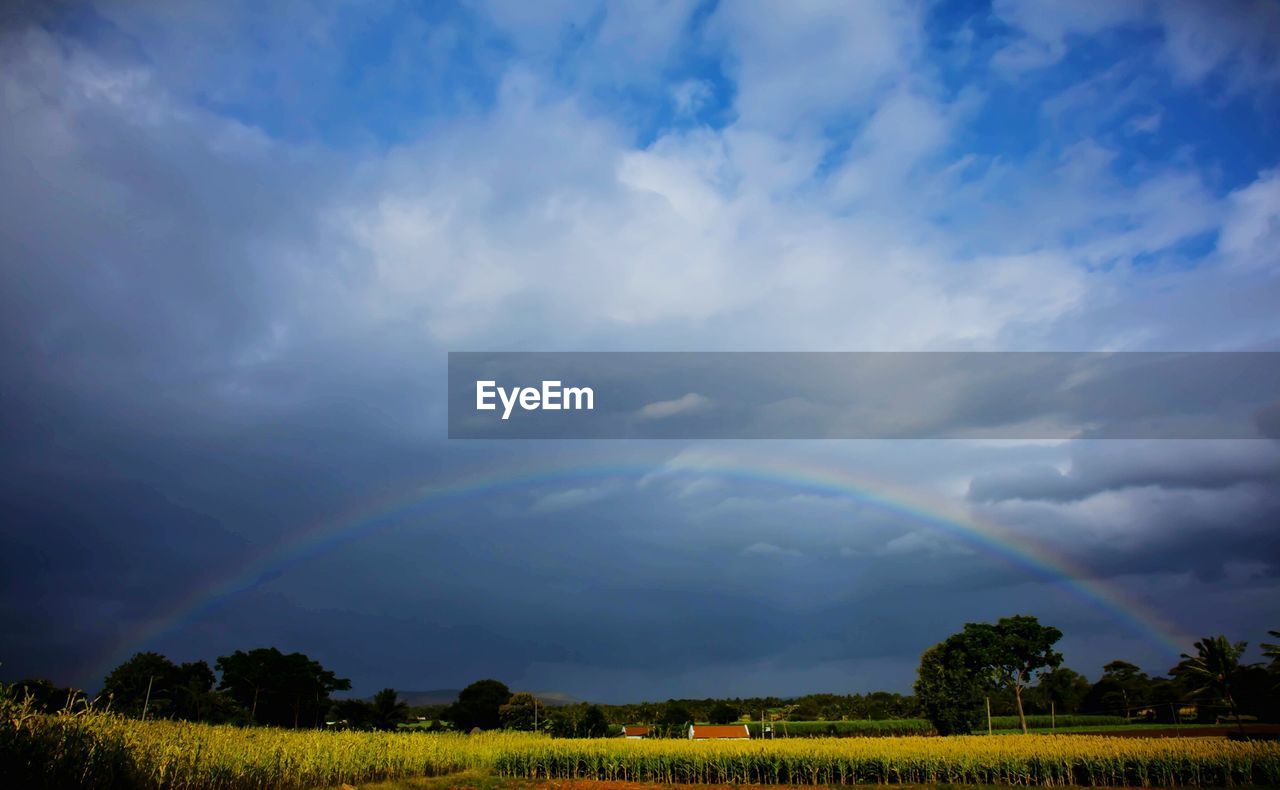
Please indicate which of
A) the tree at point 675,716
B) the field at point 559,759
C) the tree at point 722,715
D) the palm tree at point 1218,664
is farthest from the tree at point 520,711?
the palm tree at point 1218,664

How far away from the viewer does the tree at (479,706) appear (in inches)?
2689

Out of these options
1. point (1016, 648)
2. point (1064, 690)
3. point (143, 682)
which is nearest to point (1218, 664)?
point (1016, 648)

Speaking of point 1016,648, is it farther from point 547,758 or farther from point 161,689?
point 161,689

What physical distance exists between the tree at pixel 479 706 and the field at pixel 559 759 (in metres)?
36.5

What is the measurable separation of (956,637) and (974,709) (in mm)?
4348

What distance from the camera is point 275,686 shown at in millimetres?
55656

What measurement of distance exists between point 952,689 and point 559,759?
28.0 m

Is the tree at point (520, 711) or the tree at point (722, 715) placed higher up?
the tree at point (520, 711)

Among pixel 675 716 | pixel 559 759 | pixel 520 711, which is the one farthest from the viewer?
pixel 675 716

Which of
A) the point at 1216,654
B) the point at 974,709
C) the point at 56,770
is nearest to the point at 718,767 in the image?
the point at 56,770

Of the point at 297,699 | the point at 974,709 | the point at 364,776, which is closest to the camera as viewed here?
the point at 364,776

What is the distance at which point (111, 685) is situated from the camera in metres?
52.2

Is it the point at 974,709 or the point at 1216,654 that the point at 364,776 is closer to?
the point at 974,709

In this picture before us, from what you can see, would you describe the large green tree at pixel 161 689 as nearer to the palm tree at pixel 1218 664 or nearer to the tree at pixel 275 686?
the tree at pixel 275 686
